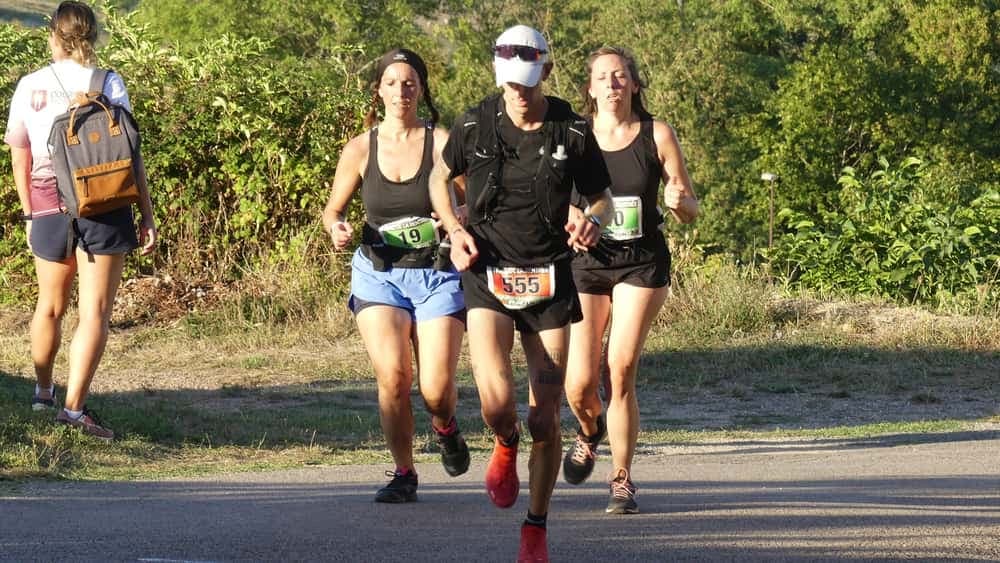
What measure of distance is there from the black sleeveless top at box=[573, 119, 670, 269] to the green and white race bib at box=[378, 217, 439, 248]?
27.4 inches

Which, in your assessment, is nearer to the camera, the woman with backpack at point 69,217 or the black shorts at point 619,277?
the black shorts at point 619,277

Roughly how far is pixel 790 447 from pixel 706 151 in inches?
1769

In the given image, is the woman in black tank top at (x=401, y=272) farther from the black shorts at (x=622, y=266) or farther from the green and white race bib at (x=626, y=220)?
the green and white race bib at (x=626, y=220)

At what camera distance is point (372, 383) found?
41.4 ft

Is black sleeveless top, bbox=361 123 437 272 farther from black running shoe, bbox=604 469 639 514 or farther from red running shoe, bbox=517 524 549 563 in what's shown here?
red running shoe, bbox=517 524 549 563

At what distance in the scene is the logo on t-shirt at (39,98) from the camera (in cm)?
873

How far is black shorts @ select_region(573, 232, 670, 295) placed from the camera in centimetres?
754

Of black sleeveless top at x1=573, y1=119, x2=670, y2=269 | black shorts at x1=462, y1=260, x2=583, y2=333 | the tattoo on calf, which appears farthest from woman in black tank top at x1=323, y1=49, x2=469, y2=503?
the tattoo on calf

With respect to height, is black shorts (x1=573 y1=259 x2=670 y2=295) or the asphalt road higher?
black shorts (x1=573 y1=259 x2=670 y2=295)

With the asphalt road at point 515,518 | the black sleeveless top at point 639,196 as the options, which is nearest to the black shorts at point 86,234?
the asphalt road at point 515,518

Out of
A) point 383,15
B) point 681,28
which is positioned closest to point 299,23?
point 383,15

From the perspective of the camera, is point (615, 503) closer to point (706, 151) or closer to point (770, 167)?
point (706, 151)

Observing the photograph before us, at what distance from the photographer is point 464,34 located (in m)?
69.5

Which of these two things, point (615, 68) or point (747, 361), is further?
point (747, 361)
